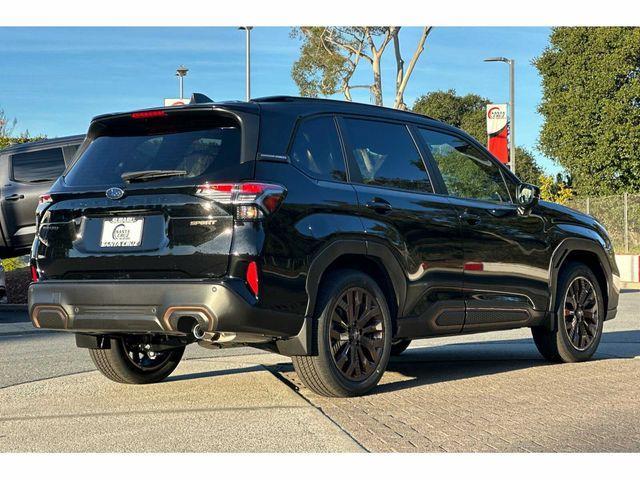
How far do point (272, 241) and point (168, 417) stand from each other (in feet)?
4.06

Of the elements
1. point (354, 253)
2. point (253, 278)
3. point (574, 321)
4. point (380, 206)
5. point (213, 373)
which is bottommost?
point (213, 373)

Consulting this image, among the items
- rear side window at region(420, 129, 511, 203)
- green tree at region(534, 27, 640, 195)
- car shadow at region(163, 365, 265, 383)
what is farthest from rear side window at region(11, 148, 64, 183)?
green tree at region(534, 27, 640, 195)

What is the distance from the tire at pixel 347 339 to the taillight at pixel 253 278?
592 mm

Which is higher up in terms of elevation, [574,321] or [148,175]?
[148,175]

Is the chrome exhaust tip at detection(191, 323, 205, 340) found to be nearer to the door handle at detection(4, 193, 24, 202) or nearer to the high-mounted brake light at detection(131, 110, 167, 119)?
the high-mounted brake light at detection(131, 110, 167, 119)

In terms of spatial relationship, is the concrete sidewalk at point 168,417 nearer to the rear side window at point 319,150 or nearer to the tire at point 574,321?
the rear side window at point 319,150

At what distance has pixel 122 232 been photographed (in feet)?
21.1

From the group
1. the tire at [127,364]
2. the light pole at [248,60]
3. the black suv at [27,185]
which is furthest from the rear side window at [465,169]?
the light pole at [248,60]

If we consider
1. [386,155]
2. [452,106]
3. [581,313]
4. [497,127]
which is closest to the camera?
[386,155]

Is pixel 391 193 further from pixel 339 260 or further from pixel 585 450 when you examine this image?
pixel 585 450

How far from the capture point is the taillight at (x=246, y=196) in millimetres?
6109

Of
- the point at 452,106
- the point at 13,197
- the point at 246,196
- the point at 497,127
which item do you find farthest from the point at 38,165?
the point at 452,106

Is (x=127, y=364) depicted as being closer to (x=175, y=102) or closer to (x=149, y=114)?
(x=149, y=114)

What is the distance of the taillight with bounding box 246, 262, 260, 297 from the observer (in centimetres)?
609
